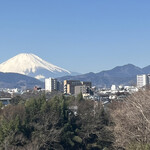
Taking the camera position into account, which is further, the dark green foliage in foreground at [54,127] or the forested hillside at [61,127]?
A: the dark green foliage in foreground at [54,127]

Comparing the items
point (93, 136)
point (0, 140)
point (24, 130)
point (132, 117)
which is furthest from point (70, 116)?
point (132, 117)

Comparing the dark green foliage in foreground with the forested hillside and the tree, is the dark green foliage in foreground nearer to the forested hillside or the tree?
the forested hillside

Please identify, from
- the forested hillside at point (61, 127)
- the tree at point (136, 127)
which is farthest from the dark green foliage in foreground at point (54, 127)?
the tree at point (136, 127)

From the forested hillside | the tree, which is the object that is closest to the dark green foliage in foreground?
the forested hillside

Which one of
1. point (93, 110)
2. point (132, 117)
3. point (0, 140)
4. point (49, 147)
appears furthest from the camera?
point (93, 110)

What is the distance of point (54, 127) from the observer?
24.6 meters

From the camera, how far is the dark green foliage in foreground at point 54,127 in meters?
22.1

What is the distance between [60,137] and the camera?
24.0m

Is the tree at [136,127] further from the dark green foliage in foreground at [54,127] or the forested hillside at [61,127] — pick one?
the dark green foliage in foreground at [54,127]

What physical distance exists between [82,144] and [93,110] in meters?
3.74

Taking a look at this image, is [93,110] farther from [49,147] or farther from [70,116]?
[49,147]

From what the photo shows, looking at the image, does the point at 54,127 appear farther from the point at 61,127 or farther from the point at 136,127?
the point at 136,127

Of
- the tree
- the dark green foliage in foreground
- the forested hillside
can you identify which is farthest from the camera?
the dark green foliage in foreground

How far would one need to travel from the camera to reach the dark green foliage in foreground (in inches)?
871
